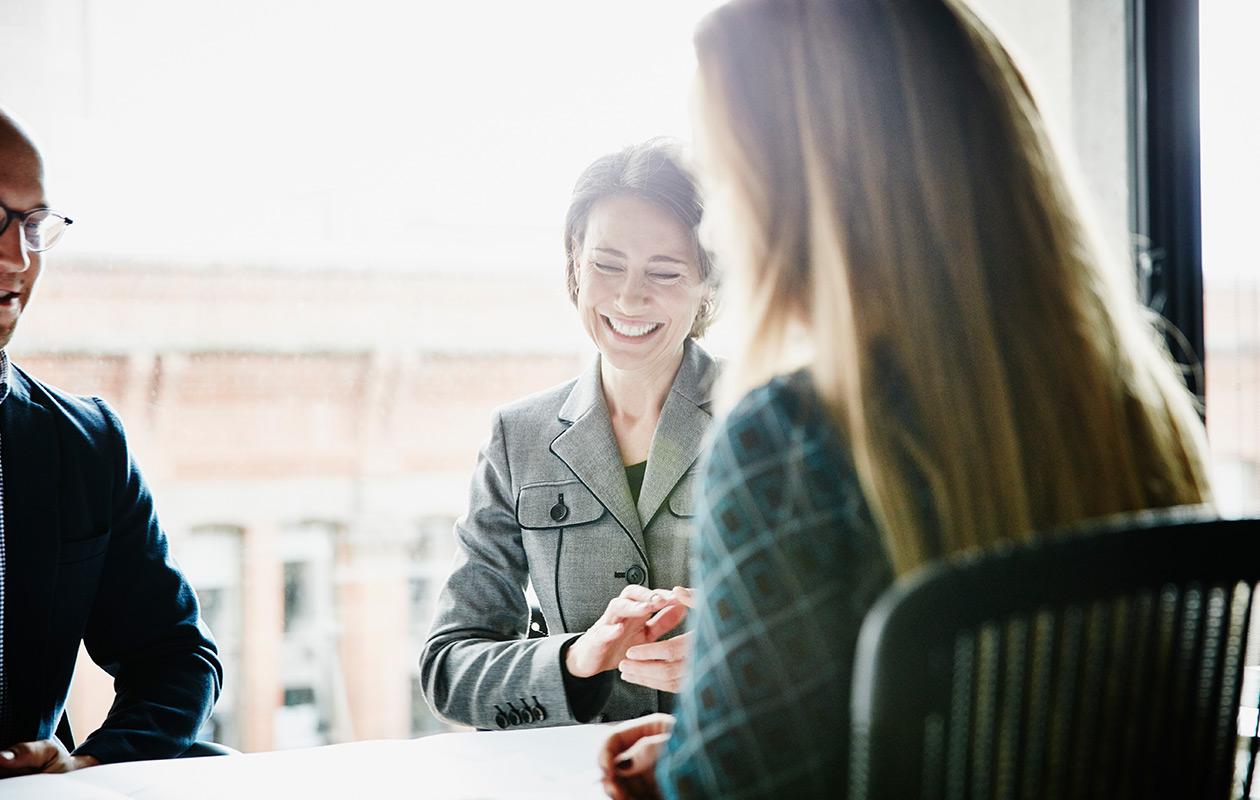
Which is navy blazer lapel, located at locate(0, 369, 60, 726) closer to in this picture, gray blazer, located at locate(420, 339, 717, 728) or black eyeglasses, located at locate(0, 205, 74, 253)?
black eyeglasses, located at locate(0, 205, 74, 253)

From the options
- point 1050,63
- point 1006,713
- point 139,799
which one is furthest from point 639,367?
point 1050,63

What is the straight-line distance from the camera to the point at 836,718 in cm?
73

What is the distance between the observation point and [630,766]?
3.40ft

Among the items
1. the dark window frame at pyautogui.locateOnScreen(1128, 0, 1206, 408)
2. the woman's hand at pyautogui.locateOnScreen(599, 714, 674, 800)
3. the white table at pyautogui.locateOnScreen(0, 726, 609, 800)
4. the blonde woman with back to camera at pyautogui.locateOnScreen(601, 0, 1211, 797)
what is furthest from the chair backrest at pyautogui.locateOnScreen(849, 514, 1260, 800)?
the dark window frame at pyautogui.locateOnScreen(1128, 0, 1206, 408)

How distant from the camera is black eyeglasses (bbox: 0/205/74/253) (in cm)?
155

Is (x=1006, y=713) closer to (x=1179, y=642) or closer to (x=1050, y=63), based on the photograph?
(x=1179, y=642)

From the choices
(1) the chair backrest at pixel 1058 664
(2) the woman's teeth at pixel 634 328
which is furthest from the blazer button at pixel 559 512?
(1) the chair backrest at pixel 1058 664

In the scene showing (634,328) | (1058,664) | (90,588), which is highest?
(634,328)

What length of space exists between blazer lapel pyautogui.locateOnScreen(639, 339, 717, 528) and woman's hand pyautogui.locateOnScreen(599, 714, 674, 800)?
28.0 inches

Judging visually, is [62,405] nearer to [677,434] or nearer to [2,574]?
[2,574]

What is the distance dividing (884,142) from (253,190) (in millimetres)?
2122

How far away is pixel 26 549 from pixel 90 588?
0.11 meters

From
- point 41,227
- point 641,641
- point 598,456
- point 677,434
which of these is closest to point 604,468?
point 598,456

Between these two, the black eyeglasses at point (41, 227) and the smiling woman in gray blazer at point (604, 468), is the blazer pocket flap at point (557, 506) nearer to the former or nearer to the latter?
the smiling woman in gray blazer at point (604, 468)
